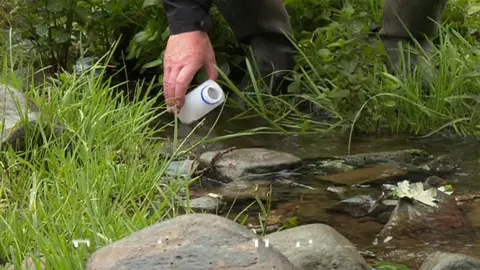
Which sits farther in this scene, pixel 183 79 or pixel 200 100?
pixel 200 100

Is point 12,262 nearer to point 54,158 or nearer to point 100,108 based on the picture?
point 54,158

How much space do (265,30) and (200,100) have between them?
4.14 feet

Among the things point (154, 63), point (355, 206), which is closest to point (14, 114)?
point (355, 206)

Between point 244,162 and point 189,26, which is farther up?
point 189,26

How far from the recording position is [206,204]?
2850mm

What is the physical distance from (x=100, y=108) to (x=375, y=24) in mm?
1965

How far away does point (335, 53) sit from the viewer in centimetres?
402

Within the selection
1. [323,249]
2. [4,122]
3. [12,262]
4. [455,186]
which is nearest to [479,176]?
[455,186]

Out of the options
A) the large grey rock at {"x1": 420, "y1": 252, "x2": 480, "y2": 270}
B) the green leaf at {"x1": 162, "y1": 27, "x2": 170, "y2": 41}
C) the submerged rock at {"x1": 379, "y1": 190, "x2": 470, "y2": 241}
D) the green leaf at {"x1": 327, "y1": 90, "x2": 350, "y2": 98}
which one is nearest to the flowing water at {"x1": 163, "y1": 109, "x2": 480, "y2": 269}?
the submerged rock at {"x1": 379, "y1": 190, "x2": 470, "y2": 241}

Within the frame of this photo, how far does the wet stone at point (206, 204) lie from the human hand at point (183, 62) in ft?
1.34

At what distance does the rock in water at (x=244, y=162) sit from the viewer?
328 cm

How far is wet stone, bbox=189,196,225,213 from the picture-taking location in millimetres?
2803

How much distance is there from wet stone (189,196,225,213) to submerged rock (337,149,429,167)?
0.72 meters

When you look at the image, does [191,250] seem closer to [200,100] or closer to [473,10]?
[200,100]
